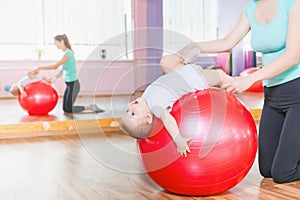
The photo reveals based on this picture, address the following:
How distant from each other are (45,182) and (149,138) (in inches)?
29.6

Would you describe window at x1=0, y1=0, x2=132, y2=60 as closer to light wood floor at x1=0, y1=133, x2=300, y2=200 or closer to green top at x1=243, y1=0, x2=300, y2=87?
light wood floor at x1=0, y1=133, x2=300, y2=200

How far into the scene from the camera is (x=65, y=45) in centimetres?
520

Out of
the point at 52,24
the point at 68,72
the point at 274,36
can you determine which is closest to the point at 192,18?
the point at 52,24

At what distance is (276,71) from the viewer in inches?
78.5

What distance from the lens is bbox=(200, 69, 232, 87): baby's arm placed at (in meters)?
2.06

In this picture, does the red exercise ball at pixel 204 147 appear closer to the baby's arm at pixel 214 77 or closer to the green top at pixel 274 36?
the baby's arm at pixel 214 77

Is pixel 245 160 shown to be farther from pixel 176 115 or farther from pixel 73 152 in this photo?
pixel 73 152

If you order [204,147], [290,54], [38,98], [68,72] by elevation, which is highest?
[290,54]

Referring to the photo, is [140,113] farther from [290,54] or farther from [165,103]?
[290,54]

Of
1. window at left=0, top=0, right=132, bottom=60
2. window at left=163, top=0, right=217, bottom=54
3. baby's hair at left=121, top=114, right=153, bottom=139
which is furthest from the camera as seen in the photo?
window at left=163, top=0, right=217, bottom=54

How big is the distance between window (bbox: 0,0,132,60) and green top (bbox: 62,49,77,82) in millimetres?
2750

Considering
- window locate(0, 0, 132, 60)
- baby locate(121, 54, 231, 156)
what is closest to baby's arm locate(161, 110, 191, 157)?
baby locate(121, 54, 231, 156)

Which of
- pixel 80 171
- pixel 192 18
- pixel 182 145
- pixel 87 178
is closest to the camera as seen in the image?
pixel 182 145

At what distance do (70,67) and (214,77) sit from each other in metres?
3.37
